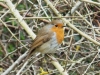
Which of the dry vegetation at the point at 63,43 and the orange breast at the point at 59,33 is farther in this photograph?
the orange breast at the point at 59,33

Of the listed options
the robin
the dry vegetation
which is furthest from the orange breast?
the dry vegetation

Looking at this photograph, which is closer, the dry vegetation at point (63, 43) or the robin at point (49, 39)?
the dry vegetation at point (63, 43)

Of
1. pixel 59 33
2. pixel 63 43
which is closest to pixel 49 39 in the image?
pixel 59 33

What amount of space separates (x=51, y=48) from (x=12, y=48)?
44.8 inches

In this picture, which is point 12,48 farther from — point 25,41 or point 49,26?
point 49,26

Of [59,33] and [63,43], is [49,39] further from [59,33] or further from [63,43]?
[63,43]

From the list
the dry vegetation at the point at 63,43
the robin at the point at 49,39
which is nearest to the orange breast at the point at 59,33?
the robin at the point at 49,39

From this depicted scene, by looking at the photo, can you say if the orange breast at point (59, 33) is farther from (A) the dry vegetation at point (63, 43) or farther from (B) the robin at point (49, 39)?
(A) the dry vegetation at point (63, 43)

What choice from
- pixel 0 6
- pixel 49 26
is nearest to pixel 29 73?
pixel 49 26

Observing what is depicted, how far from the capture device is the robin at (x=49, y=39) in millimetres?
4137

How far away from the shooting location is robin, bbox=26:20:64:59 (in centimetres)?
414

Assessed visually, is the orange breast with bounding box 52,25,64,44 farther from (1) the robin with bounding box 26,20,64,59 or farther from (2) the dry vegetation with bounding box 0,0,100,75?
(2) the dry vegetation with bounding box 0,0,100,75

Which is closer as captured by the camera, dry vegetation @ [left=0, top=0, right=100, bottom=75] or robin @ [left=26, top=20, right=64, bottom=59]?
dry vegetation @ [left=0, top=0, right=100, bottom=75]

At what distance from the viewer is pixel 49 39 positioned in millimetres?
4258
